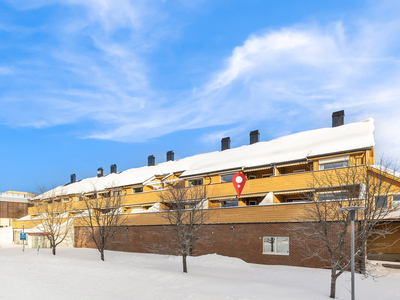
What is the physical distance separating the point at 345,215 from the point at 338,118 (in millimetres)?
19351

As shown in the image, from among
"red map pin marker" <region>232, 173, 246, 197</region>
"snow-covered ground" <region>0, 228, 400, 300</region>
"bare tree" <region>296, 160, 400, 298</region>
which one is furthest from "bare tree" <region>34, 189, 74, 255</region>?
"bare tree" <region>296, 160, 400, 298</region>

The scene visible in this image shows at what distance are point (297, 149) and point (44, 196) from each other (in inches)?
1641

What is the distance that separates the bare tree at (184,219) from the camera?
2184cm

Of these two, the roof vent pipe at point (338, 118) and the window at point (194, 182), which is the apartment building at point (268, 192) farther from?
the window at point (194, 182)

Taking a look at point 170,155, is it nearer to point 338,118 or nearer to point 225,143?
point 225,143

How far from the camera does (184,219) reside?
28328 millimetres

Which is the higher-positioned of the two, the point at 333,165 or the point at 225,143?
the point at 225,143

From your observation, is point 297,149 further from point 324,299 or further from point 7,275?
point 7,275

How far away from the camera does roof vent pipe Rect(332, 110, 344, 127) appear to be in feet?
107

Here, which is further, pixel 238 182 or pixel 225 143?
pixel 225 143

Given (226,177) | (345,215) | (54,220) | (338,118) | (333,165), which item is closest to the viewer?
(345,215)

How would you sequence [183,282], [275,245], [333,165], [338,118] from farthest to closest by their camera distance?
[338,118], [333,165], [275,245], [183,282]

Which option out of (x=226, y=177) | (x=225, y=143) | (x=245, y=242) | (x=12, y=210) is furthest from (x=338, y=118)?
(x=12, y=210)

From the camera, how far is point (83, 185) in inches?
2189
